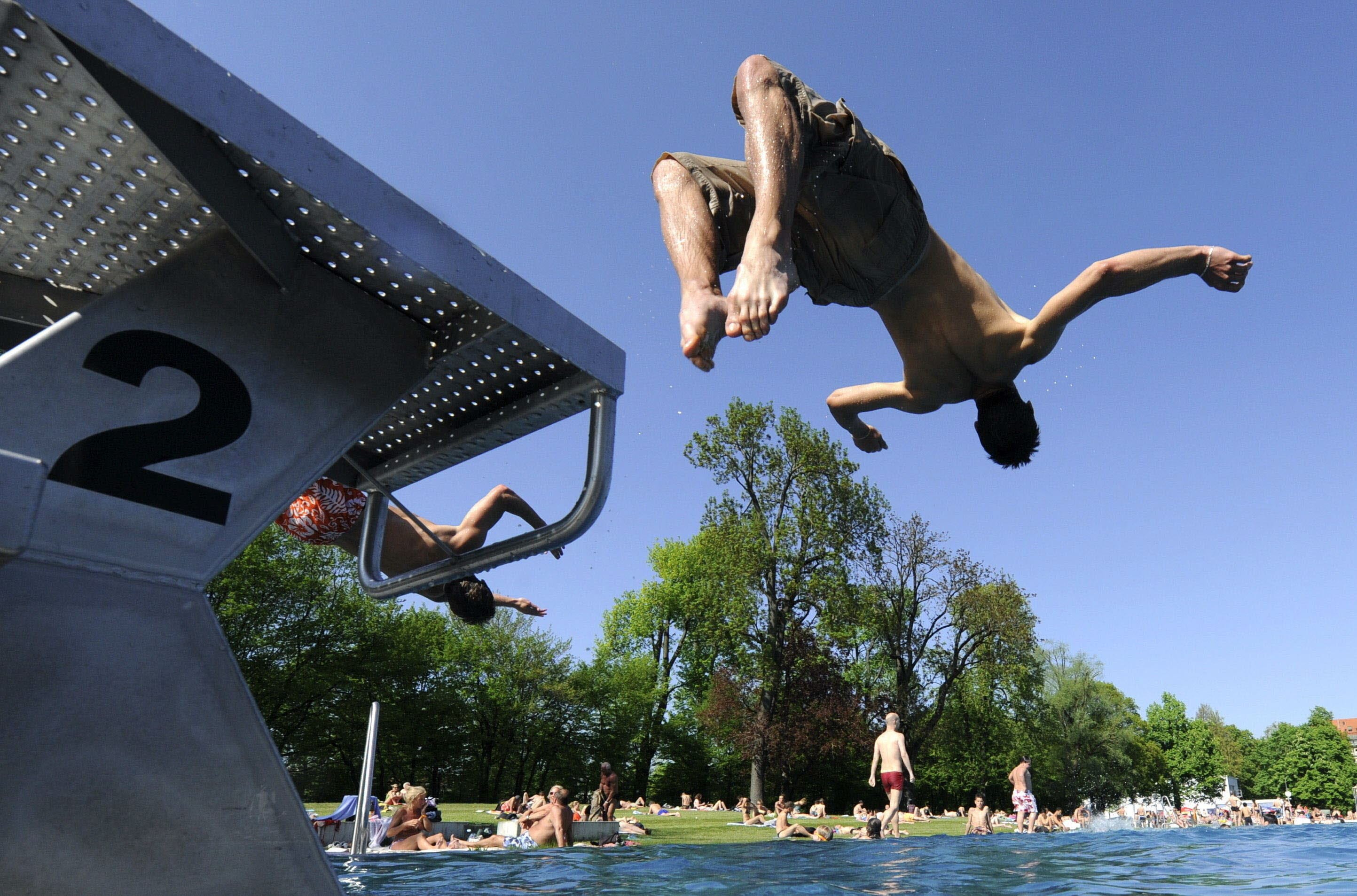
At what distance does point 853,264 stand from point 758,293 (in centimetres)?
121

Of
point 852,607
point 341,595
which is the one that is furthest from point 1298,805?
point 341,595

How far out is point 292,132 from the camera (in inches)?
70.5

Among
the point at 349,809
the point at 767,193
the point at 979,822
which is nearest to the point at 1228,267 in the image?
Result: the point at 767,193

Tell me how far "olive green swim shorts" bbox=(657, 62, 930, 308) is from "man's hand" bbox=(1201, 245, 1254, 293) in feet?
4.22

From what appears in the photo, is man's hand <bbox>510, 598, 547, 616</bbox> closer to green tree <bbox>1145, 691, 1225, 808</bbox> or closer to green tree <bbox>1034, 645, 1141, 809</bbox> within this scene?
green tree <bbox>1034, 645, 1141, 809</bbox>

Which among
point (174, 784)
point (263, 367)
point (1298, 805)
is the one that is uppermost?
point (263, 367)

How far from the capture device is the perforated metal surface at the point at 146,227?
168cm

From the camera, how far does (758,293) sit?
1982 millimetres

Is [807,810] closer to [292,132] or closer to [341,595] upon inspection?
[341,595]

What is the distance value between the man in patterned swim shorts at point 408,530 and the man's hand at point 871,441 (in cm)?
191

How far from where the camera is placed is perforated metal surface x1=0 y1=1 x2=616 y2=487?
66.0 inches

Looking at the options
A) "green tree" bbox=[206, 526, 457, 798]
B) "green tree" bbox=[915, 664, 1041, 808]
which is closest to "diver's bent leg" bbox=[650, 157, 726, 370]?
"green tree" bbox=[206, 526, 457, 798]

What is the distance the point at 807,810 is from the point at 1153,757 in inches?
1484

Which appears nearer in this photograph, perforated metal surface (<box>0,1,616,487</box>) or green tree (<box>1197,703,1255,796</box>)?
perforated metal surface (<box>0,1,616,487</box>)
